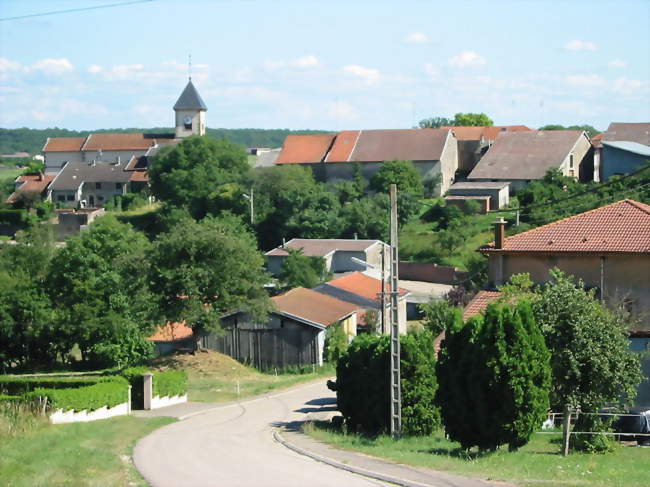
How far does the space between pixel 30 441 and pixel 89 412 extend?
4632 mm

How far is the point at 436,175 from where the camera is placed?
7625 cm

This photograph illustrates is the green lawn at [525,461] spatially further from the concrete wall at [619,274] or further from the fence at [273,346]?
the fence at [273,346]

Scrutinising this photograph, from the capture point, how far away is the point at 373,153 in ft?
265

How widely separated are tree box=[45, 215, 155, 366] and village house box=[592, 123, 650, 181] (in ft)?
118

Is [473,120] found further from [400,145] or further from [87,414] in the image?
[87,414]

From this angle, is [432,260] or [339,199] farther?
[339,199]

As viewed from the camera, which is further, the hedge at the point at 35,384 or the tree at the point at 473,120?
the tree at the point at 473,120

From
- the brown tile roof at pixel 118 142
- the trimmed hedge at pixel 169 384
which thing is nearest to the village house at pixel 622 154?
the trimmed hedge at pixel 169 384

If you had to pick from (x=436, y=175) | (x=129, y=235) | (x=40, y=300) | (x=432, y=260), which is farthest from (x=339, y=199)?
(x=40, y=300)

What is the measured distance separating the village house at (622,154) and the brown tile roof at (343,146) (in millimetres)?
20936

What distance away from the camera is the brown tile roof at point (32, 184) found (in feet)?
317

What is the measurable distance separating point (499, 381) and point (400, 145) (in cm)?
6327

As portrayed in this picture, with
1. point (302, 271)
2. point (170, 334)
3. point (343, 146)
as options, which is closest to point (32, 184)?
point (343, 146)

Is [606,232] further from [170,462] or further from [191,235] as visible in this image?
[170,462]
